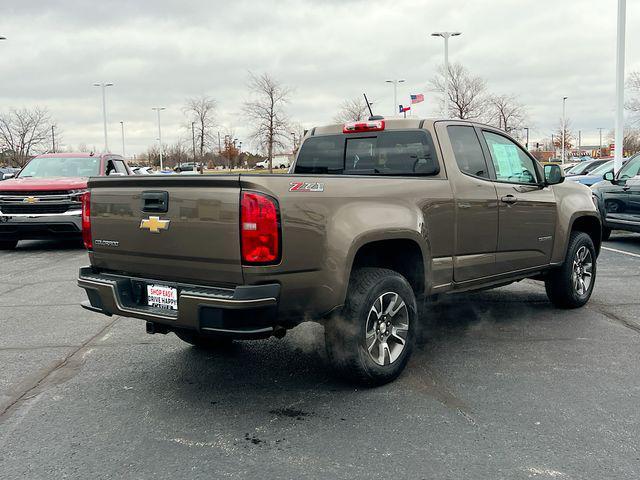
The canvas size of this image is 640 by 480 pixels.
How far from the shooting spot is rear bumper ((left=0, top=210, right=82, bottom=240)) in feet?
36.5

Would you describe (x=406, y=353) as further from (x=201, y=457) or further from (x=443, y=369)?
(x=201, y=457)

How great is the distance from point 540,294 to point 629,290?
1.10 m

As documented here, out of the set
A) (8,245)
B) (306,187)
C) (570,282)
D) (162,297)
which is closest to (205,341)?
(162,297)

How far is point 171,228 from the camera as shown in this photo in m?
3.79

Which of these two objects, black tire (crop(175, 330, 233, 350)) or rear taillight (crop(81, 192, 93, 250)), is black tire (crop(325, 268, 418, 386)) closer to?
black tire (crop(175, 330, 233, 350))

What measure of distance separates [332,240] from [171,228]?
0.97 m

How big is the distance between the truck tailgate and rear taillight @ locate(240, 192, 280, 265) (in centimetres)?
4

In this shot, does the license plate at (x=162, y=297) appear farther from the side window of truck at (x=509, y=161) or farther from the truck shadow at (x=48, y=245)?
the truck shadow at (x=48, y=245)

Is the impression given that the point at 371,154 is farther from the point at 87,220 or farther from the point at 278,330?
the point at 87,220

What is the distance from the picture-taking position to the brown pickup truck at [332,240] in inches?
140

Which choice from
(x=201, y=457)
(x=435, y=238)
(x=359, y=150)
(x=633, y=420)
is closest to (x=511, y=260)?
(x=435, y=238)

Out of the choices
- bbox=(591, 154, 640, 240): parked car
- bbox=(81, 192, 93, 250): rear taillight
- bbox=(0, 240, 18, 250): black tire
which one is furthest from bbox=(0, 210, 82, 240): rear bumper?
bbox=(591, 154, 640, 240): parked car

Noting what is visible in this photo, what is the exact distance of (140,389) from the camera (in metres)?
4.25

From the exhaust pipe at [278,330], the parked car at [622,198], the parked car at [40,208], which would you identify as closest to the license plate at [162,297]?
the exhaust pipe at [278,330]
